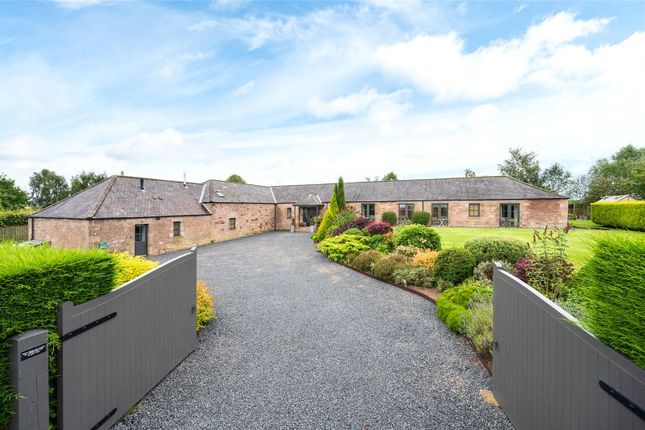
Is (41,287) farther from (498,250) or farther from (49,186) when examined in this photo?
(49,186)

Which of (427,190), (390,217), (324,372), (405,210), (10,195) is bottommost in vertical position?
(324,372)

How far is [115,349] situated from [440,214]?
2931 cm

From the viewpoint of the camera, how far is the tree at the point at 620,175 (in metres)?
36.8

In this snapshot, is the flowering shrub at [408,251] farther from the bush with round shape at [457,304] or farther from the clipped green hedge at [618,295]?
the clipped green hedge at [618,295]

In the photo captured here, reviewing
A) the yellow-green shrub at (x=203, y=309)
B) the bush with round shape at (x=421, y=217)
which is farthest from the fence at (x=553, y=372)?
the bush with round shape at (x=421, y=217)

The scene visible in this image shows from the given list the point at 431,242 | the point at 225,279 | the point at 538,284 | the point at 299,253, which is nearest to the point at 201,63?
the point at 225,279

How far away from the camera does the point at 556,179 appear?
54531mm

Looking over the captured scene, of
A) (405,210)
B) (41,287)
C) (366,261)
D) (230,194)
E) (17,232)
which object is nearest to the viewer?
(41,287)

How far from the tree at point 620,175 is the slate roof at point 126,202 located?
51.0 m

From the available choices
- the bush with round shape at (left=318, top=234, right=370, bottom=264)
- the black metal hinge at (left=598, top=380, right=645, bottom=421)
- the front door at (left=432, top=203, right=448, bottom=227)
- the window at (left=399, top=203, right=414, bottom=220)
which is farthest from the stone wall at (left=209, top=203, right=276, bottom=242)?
the black metal hinge at (left=598, top=380, right=645, bottom=421)

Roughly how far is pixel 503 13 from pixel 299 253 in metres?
14.3

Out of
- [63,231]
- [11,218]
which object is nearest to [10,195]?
[11,218]

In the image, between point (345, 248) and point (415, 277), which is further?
point (345, 248)

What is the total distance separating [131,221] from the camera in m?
17.4
